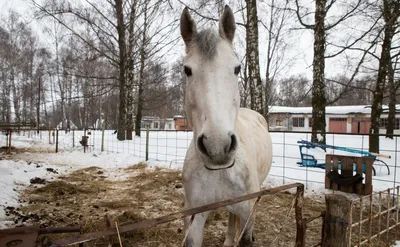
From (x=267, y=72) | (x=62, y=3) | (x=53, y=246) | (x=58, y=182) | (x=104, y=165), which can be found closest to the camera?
(x=53, y=246)

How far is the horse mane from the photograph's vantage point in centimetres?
166

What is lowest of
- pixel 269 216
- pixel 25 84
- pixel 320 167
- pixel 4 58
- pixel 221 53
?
pixel 269 216

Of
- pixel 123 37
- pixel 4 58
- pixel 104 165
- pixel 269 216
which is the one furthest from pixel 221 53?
pixel 4 58

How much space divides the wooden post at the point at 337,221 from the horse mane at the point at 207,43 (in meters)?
1.31

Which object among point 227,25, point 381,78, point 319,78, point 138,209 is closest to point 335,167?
point 138,209

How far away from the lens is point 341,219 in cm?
175

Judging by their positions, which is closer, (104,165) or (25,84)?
(104,165)

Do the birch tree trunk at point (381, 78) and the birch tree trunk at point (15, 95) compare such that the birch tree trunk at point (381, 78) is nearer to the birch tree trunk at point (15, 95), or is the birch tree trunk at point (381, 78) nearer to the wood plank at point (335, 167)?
the wood plank at point (335, 167)

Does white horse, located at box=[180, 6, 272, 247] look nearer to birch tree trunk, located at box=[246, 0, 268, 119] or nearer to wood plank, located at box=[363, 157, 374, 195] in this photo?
wood plank, located at box=[363, 157, 374, 195]

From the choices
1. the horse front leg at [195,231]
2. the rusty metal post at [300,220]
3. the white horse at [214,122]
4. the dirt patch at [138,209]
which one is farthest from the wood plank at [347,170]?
the horse front leg at [195,231]

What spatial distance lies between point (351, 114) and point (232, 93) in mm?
36161

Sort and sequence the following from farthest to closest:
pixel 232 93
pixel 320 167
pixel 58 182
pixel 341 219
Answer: pixel 320 167
pixel 58 182
pixel 341 219
pixel 232 93

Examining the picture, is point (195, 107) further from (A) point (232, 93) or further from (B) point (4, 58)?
(B) point (4, 58)

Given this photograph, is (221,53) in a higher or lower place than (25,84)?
lower
